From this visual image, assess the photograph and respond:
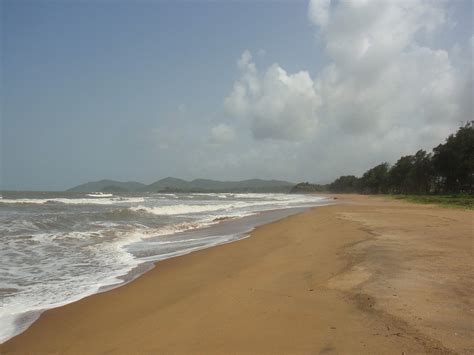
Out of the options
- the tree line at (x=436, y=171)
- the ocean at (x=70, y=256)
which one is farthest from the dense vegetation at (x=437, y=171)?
the ocean at (x=70, y=256)

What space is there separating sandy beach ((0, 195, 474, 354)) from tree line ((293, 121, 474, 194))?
53.5 meters

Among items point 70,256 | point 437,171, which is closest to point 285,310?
point 70,256

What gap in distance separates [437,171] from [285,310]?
65.8 meters

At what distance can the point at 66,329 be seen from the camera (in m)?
4.66

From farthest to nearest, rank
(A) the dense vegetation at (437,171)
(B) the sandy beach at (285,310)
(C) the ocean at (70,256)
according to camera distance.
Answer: (A) the dense vegetation at (437,171)
(C) the ocean at (70,256)
(B) the sandy beach at (285,310)

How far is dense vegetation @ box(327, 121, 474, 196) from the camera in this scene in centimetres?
5203

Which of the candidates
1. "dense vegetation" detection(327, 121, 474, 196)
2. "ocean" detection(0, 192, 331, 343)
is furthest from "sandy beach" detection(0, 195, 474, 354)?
"dense vegetation" detection(327, 121, 474, 196)

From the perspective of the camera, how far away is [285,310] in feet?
15.3

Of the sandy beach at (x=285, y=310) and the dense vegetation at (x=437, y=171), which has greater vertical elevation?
the dense vegetation at (x=437, y=171)

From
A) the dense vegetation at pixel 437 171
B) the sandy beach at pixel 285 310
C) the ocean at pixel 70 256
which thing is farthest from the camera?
the dense vegetation at pixel 437 171

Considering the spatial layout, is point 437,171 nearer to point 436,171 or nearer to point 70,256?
point 436,171

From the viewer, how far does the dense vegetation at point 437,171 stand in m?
52.0

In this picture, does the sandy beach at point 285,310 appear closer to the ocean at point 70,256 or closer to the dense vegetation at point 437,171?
the ocean at point 70,256

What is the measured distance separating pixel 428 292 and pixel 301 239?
Result: 6754 mm
